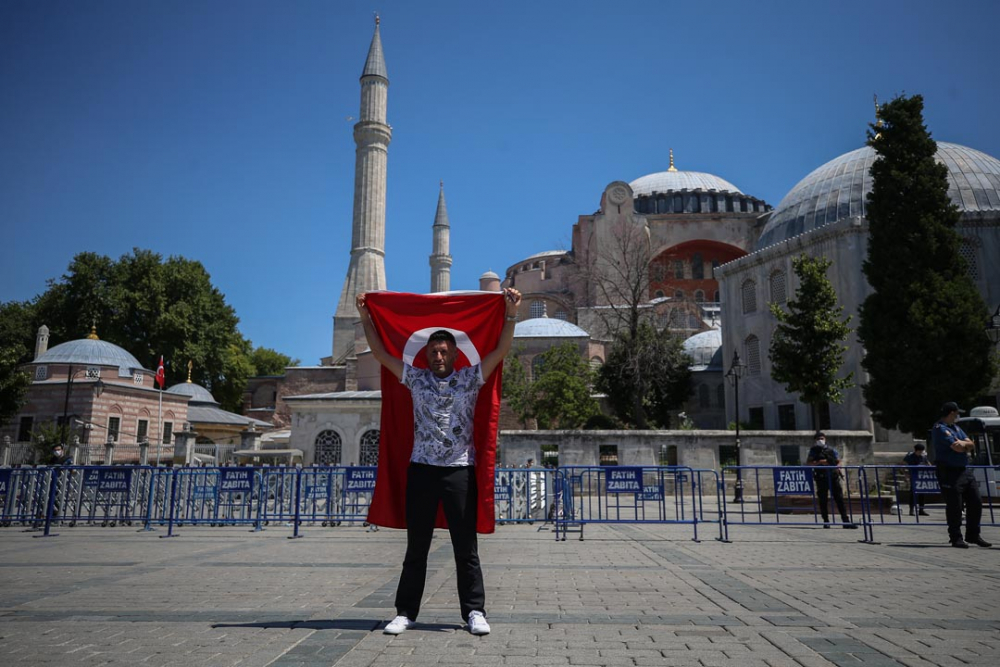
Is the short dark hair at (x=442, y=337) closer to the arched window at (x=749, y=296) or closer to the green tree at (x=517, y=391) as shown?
the green tree at (x=517, y=391)

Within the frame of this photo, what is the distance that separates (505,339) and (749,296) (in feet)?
101

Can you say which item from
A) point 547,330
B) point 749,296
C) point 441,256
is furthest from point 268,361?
point 749,296

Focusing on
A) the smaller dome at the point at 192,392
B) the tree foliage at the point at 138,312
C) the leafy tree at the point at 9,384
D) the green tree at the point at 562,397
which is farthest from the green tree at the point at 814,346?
the tree foliage at the point at 138,312

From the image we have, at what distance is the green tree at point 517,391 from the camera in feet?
108

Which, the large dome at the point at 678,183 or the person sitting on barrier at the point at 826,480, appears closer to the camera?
the person sitting on barrier at the point at 826,480

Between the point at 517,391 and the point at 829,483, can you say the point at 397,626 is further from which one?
the point at 517,391

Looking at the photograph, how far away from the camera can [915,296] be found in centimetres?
2252

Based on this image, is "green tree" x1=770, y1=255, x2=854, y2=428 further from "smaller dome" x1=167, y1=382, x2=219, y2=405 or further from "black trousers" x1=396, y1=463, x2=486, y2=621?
"smaller dome" x1=167, y1=382, x2=219, y2=405

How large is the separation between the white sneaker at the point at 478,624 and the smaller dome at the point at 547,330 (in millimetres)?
34187

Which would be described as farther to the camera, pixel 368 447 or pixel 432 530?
pixel 368 447

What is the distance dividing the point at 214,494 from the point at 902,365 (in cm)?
2064

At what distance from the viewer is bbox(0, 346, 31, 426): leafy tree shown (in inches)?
1093

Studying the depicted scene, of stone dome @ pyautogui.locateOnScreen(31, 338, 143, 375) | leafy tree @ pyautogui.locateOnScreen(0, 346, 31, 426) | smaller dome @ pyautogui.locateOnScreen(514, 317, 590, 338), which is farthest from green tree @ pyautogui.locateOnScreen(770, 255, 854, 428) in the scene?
stone dome @ pyautogui.locateOnScreen(31, 338, 143, 375)

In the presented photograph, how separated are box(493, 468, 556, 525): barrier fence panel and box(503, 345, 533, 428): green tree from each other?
2024 cm
